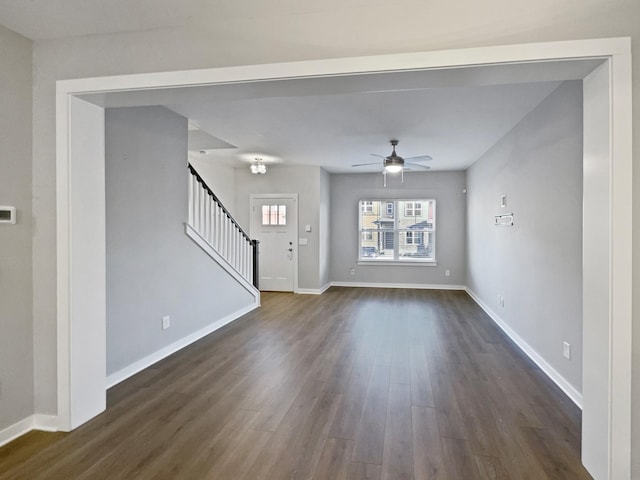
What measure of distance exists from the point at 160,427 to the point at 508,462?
2.19 meters

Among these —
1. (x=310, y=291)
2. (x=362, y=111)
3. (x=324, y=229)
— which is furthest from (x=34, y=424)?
(x=324, y=229)

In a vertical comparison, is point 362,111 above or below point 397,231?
above

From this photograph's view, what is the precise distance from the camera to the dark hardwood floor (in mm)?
2031

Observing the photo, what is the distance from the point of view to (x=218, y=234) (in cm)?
496

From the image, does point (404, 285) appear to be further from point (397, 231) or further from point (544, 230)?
point (544, 230)

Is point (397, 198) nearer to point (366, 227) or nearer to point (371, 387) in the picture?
point (366, 227)

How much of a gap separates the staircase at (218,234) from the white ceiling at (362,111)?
0.89m

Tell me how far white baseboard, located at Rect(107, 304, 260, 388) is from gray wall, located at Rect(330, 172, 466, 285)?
11.9 feet

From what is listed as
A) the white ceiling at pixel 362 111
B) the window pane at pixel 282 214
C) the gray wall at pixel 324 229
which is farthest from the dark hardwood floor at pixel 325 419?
the window pane at pixel 282 214

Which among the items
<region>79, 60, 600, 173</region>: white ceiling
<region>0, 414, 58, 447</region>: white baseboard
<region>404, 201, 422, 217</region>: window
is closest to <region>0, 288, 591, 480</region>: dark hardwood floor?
<region>0, 414, 58, 447</region>: white baseboard

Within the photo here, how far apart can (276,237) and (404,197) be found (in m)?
3.05

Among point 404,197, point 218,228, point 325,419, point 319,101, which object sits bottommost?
point 325,419

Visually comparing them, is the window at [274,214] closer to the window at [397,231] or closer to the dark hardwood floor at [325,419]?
→ the window at [397,231]

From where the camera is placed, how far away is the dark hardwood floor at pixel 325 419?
2.03 m
